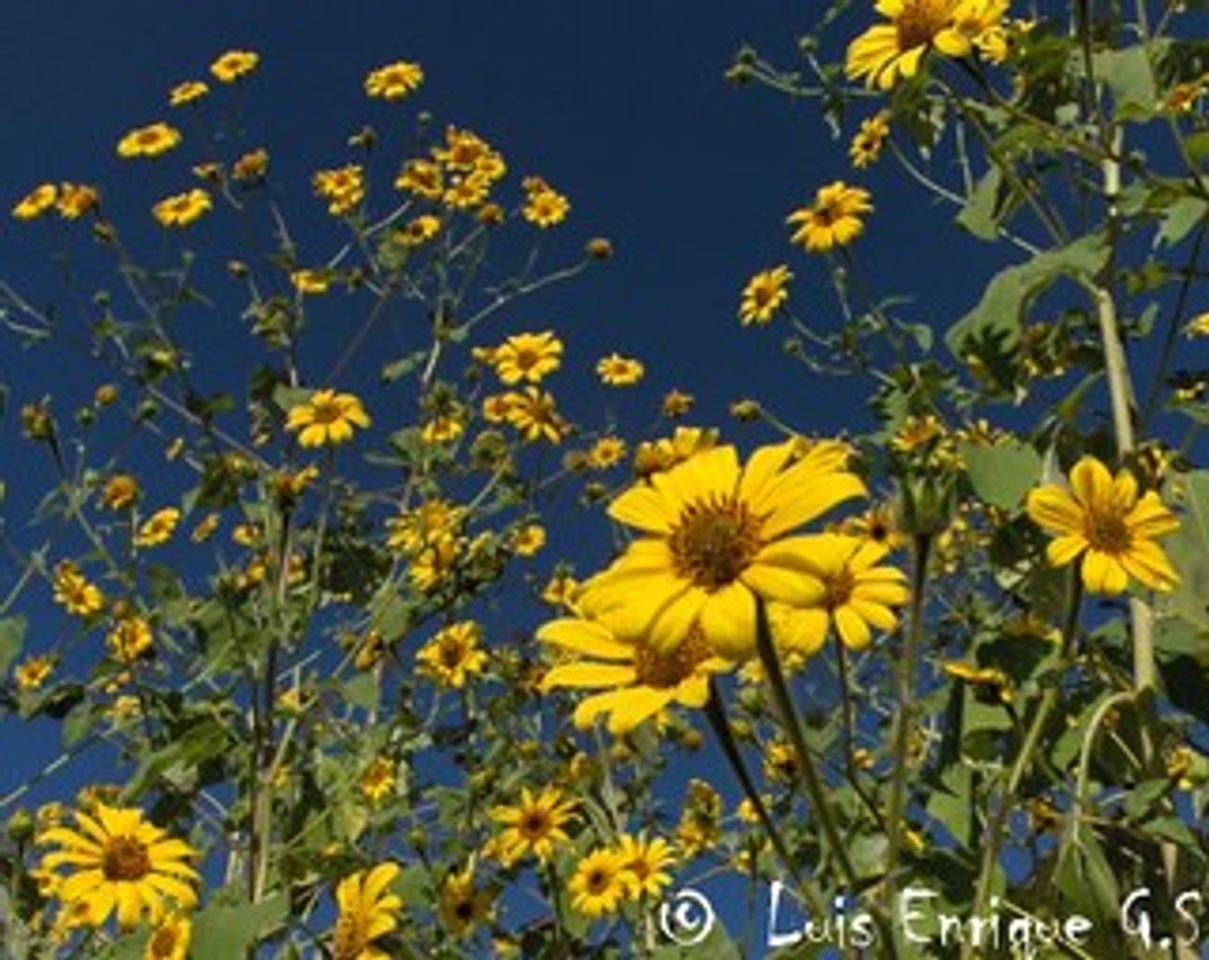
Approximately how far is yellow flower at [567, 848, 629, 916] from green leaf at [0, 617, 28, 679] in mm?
1258

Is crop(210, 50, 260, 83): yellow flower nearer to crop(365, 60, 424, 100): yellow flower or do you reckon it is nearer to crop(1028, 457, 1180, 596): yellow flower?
crop(365, 60, 424, 100): yellow flower

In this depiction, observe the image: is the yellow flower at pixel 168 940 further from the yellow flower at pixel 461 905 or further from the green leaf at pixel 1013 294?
the green leaf at pixel 1013 294

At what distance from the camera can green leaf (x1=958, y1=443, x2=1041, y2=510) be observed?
1654 mm

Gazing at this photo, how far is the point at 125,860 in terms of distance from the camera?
8.98ft

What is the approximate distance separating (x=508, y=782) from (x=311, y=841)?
3.15ft

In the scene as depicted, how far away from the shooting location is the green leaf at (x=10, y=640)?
2830mm

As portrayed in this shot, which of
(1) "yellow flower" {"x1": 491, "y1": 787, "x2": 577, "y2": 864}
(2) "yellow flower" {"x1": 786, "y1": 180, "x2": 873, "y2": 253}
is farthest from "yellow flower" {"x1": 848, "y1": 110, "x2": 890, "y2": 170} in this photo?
(1) "yellow flower" {"x1": 491, "y1": 787, "x2": 577, "y2": 864}

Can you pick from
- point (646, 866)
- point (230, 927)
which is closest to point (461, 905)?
point (646, 866)

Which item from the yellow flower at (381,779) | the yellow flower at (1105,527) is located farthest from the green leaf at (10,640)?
the yellow flower at (1105,527)

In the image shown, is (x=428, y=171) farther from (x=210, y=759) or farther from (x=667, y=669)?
(x=667, y=669)

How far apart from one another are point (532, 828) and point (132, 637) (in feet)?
3.42

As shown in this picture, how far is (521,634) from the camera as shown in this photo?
4742 mm

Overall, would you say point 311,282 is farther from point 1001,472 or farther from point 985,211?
point 1001,472

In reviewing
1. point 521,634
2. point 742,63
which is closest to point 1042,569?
point 742,63
